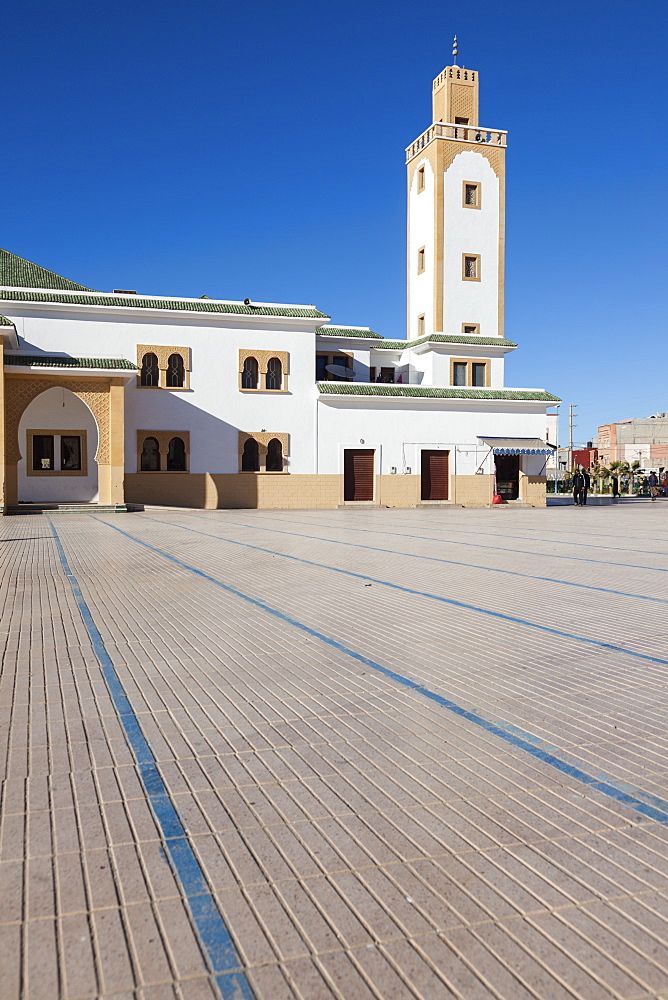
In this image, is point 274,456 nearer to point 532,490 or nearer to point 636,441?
point 532,490

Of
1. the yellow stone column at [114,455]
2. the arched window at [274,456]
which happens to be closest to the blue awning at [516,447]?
the arched window at [274,456]

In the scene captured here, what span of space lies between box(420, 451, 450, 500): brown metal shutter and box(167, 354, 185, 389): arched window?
33.3ft

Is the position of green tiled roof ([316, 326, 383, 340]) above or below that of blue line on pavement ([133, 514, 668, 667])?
above

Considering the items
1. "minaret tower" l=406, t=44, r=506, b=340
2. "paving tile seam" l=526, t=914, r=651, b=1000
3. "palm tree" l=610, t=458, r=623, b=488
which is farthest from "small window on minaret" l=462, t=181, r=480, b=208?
"paving tile seam" l=526, t=914, r=651, b=1000

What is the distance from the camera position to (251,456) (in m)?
29.9

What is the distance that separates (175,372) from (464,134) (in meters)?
18.6

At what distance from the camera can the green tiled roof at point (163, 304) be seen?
2678 cm

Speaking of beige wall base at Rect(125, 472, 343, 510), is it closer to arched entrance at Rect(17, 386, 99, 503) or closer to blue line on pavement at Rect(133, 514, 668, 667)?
Result: arched entrance at Rect(17, 386, 99, 503)

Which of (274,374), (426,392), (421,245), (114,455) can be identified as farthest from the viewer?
(421,245)

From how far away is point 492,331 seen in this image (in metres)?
36.4

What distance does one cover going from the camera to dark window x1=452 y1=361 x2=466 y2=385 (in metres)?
35.3

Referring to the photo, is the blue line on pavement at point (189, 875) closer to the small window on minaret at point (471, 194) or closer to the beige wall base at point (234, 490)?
the beige wall base at point (234, 490)

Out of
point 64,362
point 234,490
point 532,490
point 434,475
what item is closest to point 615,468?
point 532,490

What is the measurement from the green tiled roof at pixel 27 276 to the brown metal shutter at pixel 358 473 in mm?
11672
